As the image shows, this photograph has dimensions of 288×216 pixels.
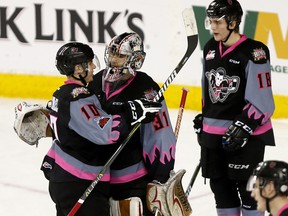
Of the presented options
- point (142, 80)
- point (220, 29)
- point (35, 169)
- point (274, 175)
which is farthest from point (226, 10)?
point (35, 169)

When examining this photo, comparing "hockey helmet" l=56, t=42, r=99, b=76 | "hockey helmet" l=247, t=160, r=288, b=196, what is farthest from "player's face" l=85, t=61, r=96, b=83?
"hockey helmet" l=247, t=160, r=288, b=196

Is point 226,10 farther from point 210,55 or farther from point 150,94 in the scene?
point 150,94

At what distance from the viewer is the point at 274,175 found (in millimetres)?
2684

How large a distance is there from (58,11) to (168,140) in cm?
326

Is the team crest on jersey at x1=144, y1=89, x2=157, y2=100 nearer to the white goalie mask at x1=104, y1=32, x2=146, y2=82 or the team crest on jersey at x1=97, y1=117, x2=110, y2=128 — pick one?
the white goalie mask at x1=104, y1=32, x2=146, y2=82

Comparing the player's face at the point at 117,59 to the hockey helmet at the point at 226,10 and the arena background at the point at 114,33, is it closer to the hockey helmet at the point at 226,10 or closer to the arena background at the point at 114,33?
the hockey helmet at the point at 226,10

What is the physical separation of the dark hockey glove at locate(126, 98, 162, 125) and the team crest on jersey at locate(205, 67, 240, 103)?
44cm

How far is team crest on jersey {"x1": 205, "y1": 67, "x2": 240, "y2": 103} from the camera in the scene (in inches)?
151

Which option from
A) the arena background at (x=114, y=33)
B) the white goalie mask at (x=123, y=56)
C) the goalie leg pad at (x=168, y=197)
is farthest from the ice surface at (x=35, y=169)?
the white goalie mask at (x=123, y=56)

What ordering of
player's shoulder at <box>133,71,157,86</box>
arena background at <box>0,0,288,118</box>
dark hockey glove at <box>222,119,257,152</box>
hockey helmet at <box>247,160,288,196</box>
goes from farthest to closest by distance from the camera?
arena background at <box>0,0,288,118</box> < dark hockey glove at <box>222,119,257,152</box> < player's shoulder at <box>133,71,157,86</box> < hockey helmet at <box>247,160,288,196</box>

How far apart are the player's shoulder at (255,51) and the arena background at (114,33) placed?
235cm

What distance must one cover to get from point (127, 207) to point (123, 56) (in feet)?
1.99

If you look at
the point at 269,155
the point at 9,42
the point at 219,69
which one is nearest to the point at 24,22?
the point at 9,42

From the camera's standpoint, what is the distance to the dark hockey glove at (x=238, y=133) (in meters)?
3.77
